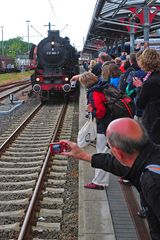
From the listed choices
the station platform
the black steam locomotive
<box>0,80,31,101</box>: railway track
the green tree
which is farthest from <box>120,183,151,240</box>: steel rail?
the green tree

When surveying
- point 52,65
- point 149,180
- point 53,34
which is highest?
point 53,34

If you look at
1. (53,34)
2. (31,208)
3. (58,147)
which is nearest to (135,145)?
(58,147)

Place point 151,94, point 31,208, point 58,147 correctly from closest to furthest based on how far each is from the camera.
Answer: point 58,147, point 151,94, point 31,208

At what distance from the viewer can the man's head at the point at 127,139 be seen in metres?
2.30

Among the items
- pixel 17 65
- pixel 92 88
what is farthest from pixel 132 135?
pixel 17 65

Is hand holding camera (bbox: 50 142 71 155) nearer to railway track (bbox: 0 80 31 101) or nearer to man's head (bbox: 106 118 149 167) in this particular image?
man's head (bbox: 106 118 149 167)

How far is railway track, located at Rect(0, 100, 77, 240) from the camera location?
16.2 ft

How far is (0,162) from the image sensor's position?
26.0 feet

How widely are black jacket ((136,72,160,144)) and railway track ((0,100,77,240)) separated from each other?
1.65m

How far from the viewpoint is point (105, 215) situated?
489cm

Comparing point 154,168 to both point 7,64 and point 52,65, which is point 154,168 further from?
point 7,64

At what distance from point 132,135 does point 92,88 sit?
294 cm

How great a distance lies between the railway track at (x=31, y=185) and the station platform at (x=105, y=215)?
1.29 ft

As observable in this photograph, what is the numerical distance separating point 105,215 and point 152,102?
145 cm
